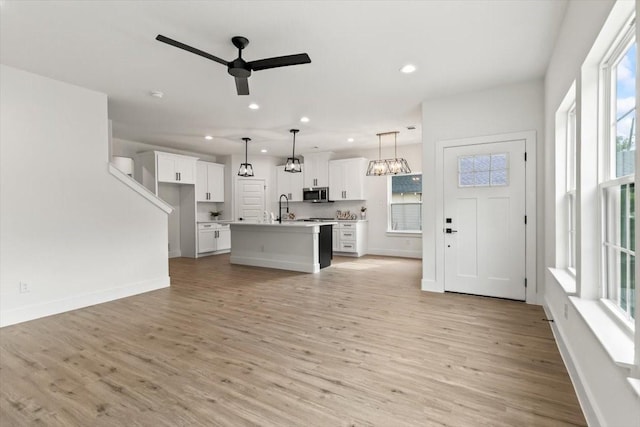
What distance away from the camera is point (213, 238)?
27.8 ft

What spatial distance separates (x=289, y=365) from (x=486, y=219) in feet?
10.7

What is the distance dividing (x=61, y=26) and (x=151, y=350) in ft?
9.51

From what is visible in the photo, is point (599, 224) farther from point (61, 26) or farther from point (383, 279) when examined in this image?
point (61, 26)

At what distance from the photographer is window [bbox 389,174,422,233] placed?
7.93 metres

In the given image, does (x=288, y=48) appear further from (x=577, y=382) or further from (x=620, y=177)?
(x=577, y=382)

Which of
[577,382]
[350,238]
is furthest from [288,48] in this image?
[350,238]

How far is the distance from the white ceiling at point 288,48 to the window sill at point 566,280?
2210 millimetres

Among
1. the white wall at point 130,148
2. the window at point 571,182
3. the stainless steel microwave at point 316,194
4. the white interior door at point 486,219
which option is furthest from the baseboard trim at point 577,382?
the white wall at point 130,148

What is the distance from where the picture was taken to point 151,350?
8.91ft

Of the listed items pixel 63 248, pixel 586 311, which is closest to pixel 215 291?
pixel 63 248

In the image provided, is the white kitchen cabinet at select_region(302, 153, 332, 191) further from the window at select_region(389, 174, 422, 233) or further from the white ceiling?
the white ceiling

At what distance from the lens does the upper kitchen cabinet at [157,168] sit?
714cm

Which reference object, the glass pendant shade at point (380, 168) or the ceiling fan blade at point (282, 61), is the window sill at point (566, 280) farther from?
the glass pendant shade at point (380, 168)

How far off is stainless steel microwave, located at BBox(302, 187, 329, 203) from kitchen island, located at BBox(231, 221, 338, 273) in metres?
2.07
